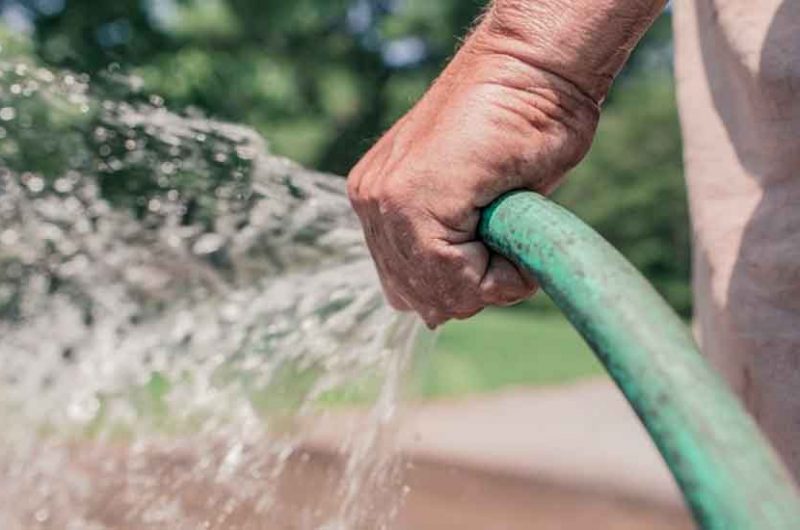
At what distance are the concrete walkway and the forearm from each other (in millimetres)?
4901

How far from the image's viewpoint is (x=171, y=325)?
2986mm

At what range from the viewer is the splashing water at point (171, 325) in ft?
7.38

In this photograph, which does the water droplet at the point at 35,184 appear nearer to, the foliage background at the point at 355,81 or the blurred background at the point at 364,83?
the blurred background at the point at 364,83

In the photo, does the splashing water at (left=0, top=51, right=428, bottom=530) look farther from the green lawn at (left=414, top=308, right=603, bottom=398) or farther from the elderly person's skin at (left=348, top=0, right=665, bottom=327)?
the green lawn at (left=414, top=308, right=603, bottom=398)

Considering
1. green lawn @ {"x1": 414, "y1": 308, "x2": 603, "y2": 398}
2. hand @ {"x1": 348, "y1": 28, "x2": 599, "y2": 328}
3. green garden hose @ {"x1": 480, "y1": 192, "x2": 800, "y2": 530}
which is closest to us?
green garden hose @ {"x1": 480, "y1": 192, "x2": 800, "y2": 530}

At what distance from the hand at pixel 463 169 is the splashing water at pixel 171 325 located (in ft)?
1.67

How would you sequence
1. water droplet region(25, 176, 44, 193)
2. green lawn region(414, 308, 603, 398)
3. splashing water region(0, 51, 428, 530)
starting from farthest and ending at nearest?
1. green lawn region(414, 308, 603, 398)
2. water droplet region(25, 176, 44, 193)
3. splashing water region(0, 51, 428, 530)

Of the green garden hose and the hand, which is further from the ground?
the green garden hose

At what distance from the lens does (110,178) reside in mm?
3129

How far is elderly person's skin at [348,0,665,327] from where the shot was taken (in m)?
1.30

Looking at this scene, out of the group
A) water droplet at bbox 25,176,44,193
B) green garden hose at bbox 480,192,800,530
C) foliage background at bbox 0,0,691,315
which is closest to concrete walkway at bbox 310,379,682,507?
water droplet at bbox 25,176,44,193

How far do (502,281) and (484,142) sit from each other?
0.38 ft

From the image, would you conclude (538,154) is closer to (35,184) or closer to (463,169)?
(463,169)

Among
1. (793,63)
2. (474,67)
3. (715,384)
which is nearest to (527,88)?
(474,67)
